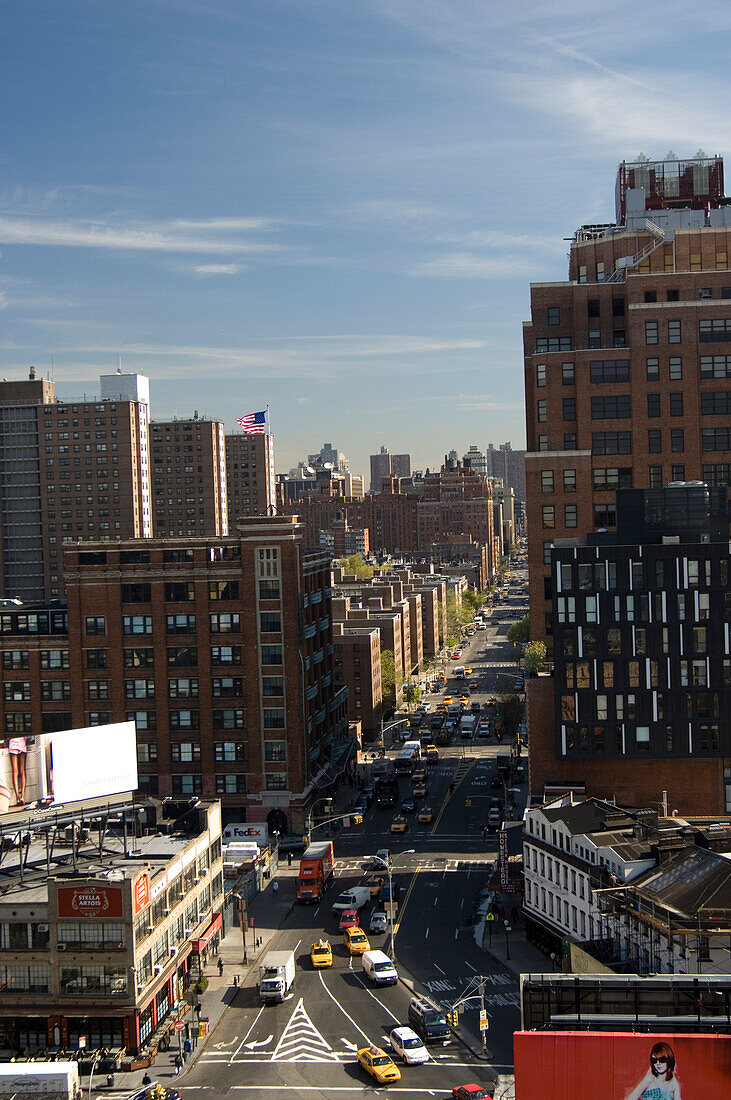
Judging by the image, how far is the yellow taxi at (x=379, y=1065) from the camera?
58.0 metres

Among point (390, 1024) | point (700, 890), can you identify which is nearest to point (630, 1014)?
point (700, 890)

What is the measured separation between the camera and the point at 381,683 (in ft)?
585

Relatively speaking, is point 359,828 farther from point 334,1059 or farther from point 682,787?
point 334,1059

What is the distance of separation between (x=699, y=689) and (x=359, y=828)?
40.3 meters

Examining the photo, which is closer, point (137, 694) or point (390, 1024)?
point (390, 1024)

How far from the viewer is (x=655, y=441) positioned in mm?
107688

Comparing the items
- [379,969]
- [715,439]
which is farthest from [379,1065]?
[715,439]

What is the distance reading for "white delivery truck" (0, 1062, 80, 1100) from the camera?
56.1m

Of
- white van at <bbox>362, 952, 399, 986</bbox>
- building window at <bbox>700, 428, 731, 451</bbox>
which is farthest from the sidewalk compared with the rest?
building window at <bbox>700, 428, 731, 451</bbox>

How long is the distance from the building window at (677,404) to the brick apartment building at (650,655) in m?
17.0

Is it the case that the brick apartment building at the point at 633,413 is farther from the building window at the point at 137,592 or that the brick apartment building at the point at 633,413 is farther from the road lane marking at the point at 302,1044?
the road lane marking at the point at 302,1044

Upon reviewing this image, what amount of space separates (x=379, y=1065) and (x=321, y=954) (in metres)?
19.2

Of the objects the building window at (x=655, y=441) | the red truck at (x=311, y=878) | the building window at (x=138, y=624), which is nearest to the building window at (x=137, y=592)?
the building window at (x=138, y=624)

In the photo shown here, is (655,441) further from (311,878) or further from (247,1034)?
(247,1034)
